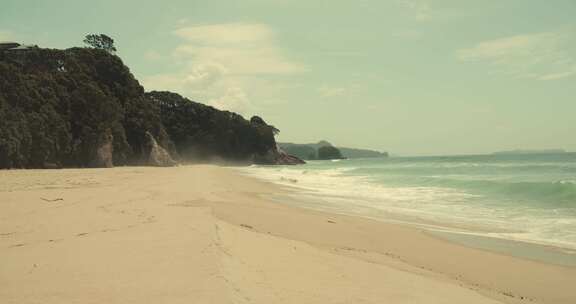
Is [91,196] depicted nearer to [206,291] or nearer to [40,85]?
[206,291]

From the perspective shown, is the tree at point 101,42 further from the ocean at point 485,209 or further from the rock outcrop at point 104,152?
the ocean at point 485,209

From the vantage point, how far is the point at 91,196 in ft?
39.1

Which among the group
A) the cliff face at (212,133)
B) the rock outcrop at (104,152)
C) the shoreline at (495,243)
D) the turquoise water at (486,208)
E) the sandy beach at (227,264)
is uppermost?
the cliff face at (212,133)

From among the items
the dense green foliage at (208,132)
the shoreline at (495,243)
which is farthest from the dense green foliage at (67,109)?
the dense green foliage at (208,132)

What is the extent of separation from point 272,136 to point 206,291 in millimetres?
113770

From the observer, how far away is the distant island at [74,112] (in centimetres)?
3238

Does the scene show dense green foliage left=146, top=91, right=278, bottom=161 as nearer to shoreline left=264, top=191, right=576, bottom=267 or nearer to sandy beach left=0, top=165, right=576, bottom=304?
shoreline left=264, top=191, right=576, bottom=267

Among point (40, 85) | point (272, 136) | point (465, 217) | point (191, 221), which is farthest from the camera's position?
point (272, 136)

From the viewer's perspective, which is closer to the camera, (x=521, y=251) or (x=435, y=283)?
(x=435, y=283)

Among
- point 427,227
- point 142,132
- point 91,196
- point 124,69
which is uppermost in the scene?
point 124,69

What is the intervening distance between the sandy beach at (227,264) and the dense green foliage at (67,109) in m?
26.2

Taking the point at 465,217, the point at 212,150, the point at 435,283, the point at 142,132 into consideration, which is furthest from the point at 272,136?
the point at 435,283

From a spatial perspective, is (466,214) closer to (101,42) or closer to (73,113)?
(73,113)

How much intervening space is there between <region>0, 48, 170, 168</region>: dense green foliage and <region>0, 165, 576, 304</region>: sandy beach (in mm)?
26164
